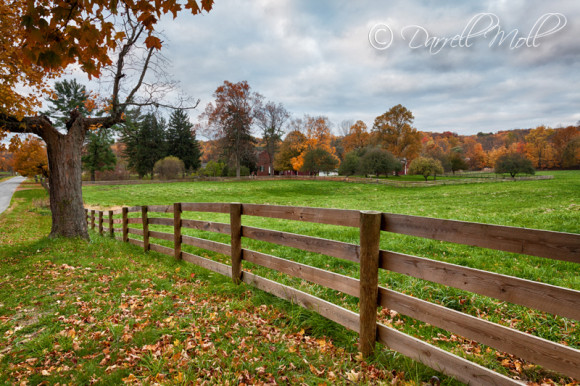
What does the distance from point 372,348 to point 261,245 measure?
202 inches

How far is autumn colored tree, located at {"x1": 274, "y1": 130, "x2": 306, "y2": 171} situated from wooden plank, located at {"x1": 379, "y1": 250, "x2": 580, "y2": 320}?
48.8 m

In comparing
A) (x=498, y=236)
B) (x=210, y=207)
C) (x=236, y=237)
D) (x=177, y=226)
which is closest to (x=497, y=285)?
(x=498, y=236)

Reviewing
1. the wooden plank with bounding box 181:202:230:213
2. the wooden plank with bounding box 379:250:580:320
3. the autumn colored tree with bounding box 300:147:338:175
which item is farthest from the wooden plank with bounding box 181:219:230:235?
the autumn colored tree with bounding box 300:147:338:175

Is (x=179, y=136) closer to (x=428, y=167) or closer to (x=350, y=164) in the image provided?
(x=350, y=164)

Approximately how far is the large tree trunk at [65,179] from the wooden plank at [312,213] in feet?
23.4

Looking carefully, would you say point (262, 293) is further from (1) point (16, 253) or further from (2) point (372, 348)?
(1) point (16, 253)

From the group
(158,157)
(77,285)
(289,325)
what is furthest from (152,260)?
(158,157)

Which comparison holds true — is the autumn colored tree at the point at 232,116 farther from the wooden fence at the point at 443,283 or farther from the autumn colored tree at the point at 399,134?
the wooden fence at the point at 443,283

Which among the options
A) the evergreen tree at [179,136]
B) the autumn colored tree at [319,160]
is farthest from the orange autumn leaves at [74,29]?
the evergreen tree at [179,136]

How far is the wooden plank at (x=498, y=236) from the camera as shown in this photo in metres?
1.85

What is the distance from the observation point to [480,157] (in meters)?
75.2

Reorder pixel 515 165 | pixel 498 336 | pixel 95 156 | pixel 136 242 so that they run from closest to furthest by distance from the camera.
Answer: pixel 498 336 < pixel 136 242 < pixel 515 165 < pixel 95 156

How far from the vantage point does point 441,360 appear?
2373 millimetres

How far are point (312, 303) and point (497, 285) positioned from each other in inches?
77.5
